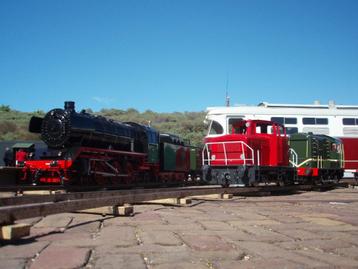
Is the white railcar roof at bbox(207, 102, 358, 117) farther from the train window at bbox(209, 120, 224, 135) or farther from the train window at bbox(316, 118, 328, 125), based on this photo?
the train window at bbox(209, 120, 224, 135)

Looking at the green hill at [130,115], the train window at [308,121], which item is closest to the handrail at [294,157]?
the train window at [308,121]

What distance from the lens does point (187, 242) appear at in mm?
5934

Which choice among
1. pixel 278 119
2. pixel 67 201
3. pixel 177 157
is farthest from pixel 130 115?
pixel 67 201

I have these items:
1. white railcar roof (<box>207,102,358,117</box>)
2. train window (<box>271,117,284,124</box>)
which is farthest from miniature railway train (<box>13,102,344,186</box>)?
train window (<box>271,117,284,124</box>)

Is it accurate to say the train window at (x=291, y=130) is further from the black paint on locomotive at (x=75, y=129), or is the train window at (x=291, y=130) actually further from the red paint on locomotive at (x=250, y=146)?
the black paint on locomotive at (x=75, y=129)

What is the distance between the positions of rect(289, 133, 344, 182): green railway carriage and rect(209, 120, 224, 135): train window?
3307mm

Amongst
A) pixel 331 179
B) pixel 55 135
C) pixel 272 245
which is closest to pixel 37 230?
pixel 272 245

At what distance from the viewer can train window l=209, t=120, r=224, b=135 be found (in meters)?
21.0

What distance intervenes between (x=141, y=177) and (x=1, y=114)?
54.3 m

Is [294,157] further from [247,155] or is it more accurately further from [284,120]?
[284,120]

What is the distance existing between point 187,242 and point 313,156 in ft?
45.4

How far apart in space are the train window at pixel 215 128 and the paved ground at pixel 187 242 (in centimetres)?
1189

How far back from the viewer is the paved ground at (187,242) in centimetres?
484

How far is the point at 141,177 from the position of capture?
21438 mm
